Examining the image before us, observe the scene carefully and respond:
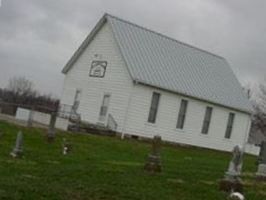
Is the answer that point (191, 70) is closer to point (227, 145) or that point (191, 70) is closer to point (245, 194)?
point (227, 145)

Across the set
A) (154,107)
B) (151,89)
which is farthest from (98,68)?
(154,107)

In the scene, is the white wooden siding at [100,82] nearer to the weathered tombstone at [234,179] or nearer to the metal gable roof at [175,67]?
the metal gable roof at [175,67]

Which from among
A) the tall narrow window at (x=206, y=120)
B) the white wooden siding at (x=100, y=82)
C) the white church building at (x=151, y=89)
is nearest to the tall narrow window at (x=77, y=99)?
the white church building at (x=151, y=89)

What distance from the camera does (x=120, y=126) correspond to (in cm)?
3662

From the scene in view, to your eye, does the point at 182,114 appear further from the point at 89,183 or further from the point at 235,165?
the point at 89,183

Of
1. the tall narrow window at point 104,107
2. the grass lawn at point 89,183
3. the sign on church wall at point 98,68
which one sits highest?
the sign on church wall at point 98,68

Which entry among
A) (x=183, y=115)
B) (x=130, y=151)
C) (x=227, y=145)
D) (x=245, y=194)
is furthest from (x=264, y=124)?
(x=245, y=194)

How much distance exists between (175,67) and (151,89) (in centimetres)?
373

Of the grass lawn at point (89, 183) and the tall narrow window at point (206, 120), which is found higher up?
the tall narrow window at point (206, 120)

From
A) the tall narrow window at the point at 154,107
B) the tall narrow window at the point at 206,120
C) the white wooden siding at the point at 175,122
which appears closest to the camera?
the white wooden siding at the point at 175,122

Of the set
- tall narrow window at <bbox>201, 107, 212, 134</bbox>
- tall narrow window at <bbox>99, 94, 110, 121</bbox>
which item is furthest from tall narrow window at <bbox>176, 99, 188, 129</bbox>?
tall narrow window at <bbox>99, 94, 110, 121</bbox>

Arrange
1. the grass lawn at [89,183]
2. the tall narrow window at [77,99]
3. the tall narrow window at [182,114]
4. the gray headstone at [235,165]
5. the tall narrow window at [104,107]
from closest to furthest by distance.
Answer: the grass lawn at [89,183]
the gray headstone at [235,165]
the tall narrow window at [104,107]
the tall narrow window at [182,114]
the tall narrow window at [77,99]

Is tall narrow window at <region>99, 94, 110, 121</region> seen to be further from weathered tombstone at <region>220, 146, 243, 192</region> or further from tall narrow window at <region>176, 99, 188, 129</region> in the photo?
weathered tombstone at <region>220, 146, 243, 192</region>

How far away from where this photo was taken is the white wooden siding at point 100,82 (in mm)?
37125
